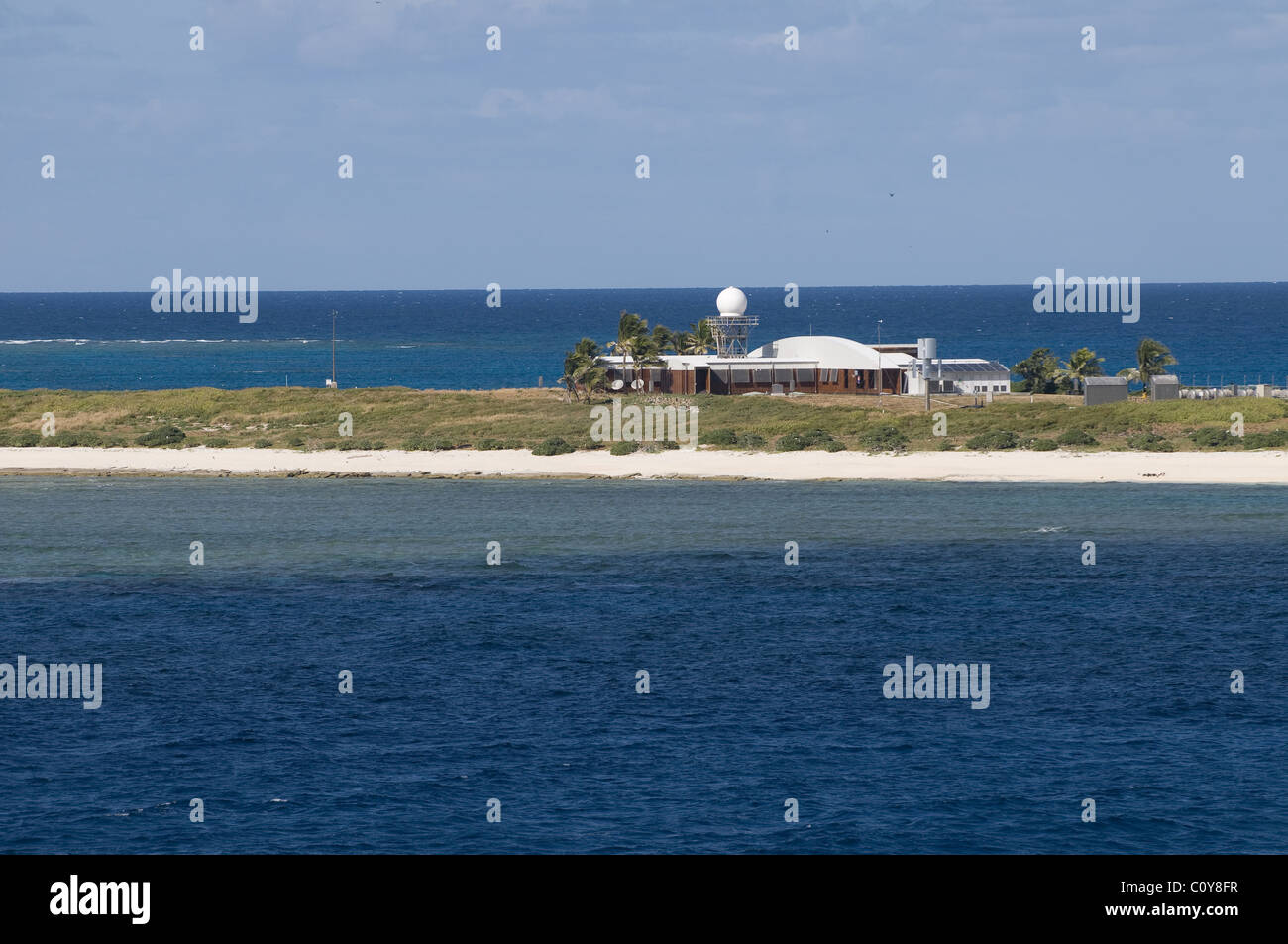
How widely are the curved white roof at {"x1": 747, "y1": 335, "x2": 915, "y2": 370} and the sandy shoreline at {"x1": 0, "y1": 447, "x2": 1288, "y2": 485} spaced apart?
21.5m

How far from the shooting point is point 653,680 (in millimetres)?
38406

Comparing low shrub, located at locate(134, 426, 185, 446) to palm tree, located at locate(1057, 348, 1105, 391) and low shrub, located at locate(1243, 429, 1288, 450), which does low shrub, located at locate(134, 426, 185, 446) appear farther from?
low shrub, located at locate(1243, 429, 1288, 450)

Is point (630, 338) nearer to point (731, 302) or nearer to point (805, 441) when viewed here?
point (731, 302)

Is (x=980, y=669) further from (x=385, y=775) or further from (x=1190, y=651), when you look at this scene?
(x=385, y=775)

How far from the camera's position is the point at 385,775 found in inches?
1189

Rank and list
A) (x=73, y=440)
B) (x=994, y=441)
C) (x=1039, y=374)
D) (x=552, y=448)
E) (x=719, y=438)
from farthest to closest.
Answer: (x=1039, y=374) → (x=73, y=440) → (x=719, y=438) → (x=552, y=448) → (x=994, y=441)

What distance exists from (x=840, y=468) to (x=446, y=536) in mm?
28001

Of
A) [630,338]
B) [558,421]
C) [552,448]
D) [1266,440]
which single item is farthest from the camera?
[630,338]

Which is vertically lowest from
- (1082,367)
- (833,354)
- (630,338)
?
(1082,367)

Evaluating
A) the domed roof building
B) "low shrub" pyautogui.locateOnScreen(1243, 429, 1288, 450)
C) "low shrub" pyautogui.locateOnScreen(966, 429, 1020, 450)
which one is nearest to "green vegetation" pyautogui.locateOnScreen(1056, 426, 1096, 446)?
"low shrub" pyautogui.locateOnScreen(966, 429, 1020, 450)

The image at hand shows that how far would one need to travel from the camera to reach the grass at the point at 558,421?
88.9 m

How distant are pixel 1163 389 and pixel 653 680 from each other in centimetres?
7261

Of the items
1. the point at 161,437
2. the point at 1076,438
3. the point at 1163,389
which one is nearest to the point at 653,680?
the point at 1076,438

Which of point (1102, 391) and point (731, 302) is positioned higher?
point (731, 302)
